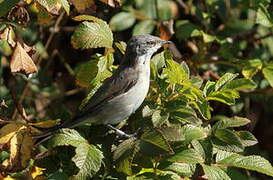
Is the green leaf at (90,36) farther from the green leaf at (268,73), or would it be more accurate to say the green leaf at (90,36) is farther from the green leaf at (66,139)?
the green leaf at (268,73)

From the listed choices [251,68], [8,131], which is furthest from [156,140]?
[251,68]

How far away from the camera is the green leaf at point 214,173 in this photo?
10.4ft

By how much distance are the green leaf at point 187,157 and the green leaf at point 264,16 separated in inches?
56.3

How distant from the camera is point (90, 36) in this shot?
3463 mm

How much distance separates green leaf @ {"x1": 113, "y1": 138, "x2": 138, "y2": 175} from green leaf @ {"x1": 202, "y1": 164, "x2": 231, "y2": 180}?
39 cm

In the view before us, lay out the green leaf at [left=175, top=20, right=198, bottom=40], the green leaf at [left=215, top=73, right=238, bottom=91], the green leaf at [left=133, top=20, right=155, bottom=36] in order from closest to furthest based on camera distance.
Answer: the green leaf at [left=215, top=73, right=238, bottom=91] → the green leaf at [left=175, top=20, right=198, bottom=40] → the green leaf at [left=133, top=20, right=155, bottom=36]

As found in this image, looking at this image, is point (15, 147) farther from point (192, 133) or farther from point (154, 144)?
point (192, 133)

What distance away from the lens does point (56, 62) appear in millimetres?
5941

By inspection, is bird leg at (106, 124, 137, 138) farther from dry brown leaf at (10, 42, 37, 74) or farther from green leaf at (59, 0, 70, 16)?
green leaf at (59, 0, 70, 16)

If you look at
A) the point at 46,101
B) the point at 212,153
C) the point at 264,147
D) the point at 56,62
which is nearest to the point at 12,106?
the point at 46,101

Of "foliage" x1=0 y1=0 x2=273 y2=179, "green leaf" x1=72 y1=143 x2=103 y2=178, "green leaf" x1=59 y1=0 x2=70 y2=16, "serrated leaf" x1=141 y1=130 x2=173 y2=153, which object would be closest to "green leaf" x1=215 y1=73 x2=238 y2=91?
"foliage" x1=0 y1=0 x2=273 y2=179

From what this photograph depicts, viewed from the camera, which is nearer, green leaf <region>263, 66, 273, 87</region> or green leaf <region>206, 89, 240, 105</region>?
green leaf <region>206, 89, 240, 105</region>

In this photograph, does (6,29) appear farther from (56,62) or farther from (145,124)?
(56,62)

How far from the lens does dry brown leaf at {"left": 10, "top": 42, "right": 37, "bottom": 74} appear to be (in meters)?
3.35
